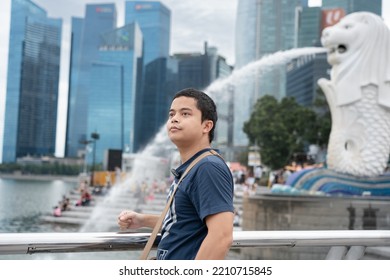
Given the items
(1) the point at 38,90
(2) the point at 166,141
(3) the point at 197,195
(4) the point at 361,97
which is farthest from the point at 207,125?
(2) the point at 166,141

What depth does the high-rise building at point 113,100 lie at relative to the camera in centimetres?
7375

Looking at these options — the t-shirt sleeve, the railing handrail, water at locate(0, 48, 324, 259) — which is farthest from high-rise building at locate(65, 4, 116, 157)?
the t-shirt sleeve

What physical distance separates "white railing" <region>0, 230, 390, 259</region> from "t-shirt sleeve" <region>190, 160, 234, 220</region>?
0.73 feet

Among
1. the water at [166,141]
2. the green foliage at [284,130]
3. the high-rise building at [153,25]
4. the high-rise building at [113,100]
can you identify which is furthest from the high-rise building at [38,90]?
the high-rise building at [153,25]

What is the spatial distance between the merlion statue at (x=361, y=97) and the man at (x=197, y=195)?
934 centimetres

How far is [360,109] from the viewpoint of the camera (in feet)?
32.8

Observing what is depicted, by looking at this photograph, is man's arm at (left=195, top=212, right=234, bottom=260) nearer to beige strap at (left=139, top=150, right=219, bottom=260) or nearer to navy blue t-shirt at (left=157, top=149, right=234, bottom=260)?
navy blue t-shirt at (left=157, top=149, right=234, bottom=260)

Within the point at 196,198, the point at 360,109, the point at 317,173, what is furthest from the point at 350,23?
the point at 196,198

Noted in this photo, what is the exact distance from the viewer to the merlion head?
33.1 feet

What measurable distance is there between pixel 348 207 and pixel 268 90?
5443 cm

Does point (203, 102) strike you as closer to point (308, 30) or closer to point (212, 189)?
point (212, 189)

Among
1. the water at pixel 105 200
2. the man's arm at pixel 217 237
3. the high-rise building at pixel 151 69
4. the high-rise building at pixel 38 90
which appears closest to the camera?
the man's arm at pixel 217 237

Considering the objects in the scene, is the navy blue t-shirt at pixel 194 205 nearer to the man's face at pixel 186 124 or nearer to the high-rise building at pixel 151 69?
the man's face at pixel 186 124
